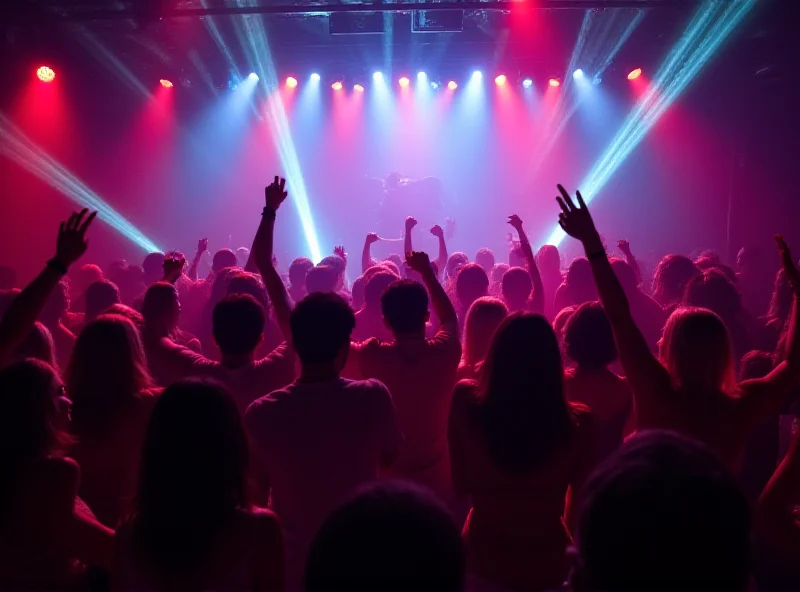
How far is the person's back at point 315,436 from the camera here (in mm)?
2113

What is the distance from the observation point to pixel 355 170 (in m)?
18.2

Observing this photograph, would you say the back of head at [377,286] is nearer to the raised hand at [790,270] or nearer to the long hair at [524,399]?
the long hair at [524,399]

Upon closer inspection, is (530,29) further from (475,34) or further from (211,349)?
(211,349)

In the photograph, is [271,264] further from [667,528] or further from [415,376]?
[667,528]

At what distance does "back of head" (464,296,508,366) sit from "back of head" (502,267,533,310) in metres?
1.20

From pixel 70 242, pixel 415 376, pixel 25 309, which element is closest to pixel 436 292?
pixel 415 376

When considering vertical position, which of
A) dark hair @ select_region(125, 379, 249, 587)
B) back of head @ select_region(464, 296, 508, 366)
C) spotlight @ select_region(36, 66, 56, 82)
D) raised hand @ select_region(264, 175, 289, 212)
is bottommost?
dark hair @ select_region(125, 379, 249, 587)

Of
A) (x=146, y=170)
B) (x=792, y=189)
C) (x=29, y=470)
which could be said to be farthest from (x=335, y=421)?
(x=146, y=170)

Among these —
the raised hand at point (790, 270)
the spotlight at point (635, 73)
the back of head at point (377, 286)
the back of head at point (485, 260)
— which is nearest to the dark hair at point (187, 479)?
the back of head at point (377, 286)

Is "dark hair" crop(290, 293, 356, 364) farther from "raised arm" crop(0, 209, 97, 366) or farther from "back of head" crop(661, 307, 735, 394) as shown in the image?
"back of head" crop(661, 307, 735, 394)

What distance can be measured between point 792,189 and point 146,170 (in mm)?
14351

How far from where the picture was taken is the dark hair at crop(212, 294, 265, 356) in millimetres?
2676

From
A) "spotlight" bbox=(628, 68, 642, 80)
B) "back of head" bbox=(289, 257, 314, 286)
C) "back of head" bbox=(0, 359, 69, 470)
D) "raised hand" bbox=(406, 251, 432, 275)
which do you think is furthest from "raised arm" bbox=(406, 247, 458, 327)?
"spotlight" bbox=(628, 68, 642, 80)

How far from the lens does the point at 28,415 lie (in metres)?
1.81
